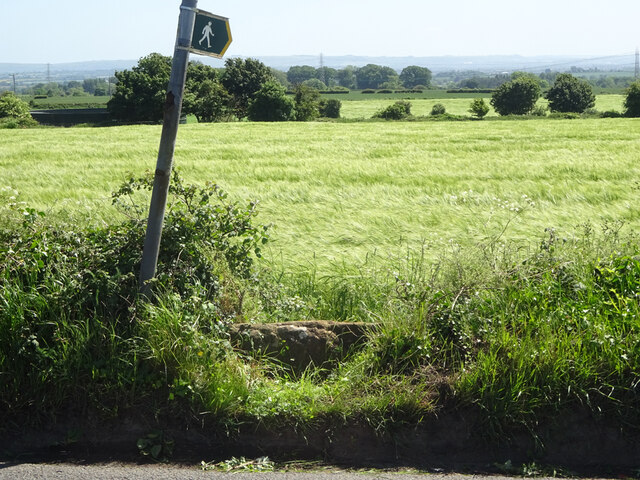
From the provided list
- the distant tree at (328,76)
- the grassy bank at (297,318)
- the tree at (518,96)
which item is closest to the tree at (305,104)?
the tree at (518,96)

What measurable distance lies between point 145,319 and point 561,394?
2308 millimetres

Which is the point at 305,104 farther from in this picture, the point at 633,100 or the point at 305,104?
the point at 633,100

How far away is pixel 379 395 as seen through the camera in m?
3.33

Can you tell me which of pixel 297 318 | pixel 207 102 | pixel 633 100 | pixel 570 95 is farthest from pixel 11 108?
pixel 297 318

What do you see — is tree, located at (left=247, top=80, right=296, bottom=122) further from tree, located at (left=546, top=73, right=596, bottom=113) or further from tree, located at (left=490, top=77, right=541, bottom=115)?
tree, located at (left=546, top=73, right=596, bottom=113)

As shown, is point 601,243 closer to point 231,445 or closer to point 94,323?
point 231,445

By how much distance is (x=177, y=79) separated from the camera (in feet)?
11.7

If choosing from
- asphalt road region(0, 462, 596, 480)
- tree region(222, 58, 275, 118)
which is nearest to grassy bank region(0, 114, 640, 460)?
asphalt road region(0, 462, 596, 480)

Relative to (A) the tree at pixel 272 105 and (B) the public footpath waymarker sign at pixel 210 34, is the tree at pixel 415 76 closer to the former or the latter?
(A) the tree at pixel 272 105

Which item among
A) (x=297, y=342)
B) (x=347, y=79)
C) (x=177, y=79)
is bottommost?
(x=297, y=342)

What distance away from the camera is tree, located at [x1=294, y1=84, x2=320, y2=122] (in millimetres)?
60281

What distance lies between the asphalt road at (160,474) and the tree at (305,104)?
58110 mm

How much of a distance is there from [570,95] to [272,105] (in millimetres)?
32141

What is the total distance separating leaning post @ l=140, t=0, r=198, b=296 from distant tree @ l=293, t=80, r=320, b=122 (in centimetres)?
5708
